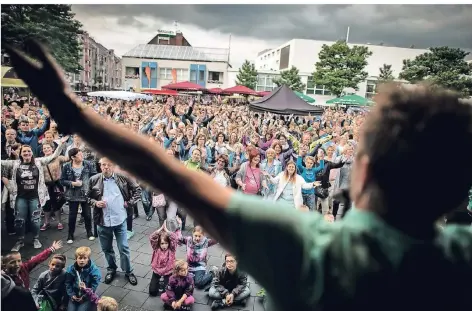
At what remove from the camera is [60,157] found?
381cm

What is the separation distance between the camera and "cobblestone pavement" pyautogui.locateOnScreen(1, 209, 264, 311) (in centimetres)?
281

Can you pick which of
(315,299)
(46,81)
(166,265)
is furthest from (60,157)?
(315,299)

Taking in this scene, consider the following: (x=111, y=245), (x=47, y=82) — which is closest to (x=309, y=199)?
(x=111, y=245)

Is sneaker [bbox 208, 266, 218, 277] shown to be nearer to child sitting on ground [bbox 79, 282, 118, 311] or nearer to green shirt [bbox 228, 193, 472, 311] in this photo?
child sitting on ground [bbox 79, 282, 118, 311]

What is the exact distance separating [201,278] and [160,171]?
2.91 meters

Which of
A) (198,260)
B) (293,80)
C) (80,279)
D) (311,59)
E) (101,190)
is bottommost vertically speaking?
(198,260)

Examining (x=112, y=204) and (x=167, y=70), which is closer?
(x=112, y=204)

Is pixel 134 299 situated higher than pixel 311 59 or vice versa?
pixel 311 59

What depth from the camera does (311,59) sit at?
5.39 metres

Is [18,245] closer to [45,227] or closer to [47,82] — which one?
[45,227]

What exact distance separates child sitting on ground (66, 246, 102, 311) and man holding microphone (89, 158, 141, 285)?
46 cm

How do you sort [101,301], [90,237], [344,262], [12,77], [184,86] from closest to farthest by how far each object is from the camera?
[344,262], [12,77], [101,301], [90,237], [184,86]

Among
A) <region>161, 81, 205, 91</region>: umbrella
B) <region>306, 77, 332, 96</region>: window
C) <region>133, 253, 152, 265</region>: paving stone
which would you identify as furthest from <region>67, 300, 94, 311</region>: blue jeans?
<region>306, 77, 332, 96</region>: window

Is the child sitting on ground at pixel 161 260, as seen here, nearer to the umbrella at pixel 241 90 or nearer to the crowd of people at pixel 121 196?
the crowd of people at pixel 121 196
